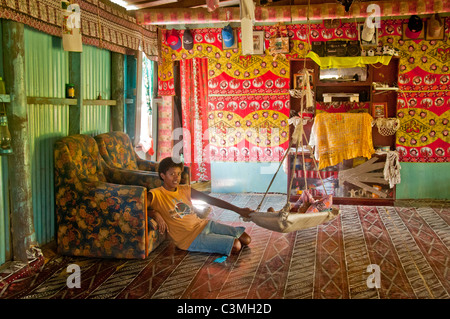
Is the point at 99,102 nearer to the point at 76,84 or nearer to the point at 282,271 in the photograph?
the point at 76,84

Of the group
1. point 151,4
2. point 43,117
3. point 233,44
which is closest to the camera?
point 43,117

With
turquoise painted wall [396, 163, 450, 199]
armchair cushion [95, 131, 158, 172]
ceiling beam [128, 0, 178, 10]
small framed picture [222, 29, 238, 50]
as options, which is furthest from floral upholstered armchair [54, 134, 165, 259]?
turquoise painted wall [396, 163, 450, 199]

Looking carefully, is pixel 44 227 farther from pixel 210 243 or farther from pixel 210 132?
pixel 210 132

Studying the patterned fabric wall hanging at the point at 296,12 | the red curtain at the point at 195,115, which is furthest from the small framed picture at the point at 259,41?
the red curtain at the point at 195,115

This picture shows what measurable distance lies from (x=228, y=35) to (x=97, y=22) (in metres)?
2.46

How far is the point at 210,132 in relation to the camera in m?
7.50

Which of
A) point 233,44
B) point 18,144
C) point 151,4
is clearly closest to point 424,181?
point 233,44

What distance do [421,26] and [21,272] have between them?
5.92m

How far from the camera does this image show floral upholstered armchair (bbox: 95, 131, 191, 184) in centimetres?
504

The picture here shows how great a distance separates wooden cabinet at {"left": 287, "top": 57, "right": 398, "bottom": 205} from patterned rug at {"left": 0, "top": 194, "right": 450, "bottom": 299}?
58.5 inches

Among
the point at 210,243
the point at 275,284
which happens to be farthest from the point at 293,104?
the point at 275,284

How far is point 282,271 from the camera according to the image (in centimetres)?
379
